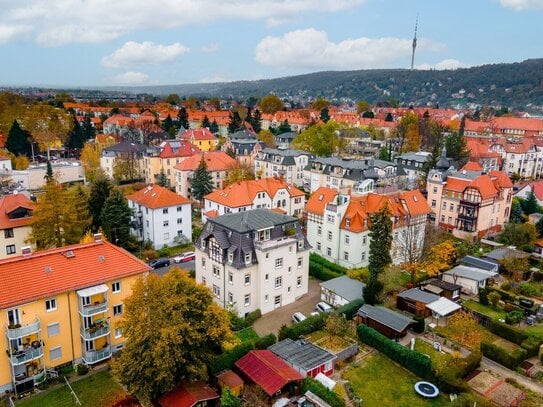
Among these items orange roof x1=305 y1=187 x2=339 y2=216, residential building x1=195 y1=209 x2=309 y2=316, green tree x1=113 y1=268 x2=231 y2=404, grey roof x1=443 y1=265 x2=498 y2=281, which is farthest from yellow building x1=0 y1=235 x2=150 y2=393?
grey roof x1=443 y1=265 x2=498 y2=281

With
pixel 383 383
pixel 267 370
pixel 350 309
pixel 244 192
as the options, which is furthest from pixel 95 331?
pixel 244 192

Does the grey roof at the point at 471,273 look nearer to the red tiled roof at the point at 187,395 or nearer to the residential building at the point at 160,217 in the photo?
the red tiled roof at the point at 187,395

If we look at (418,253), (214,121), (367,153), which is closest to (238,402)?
(418,253)

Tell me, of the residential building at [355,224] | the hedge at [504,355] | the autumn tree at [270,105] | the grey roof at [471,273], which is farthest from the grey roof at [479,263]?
the autumn tree at [270,105]

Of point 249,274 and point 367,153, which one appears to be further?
point 367,153

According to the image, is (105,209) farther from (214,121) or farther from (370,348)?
(214,121)
